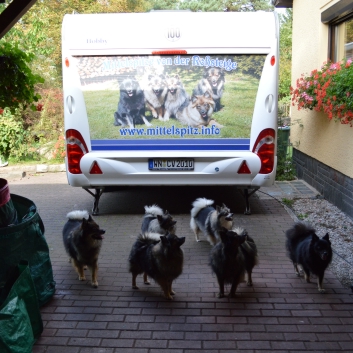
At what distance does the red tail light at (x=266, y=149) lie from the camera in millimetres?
7723

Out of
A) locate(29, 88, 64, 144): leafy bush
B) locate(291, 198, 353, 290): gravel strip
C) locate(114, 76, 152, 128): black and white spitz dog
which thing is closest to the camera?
locate(291, 198, 353, 290): gravel strip

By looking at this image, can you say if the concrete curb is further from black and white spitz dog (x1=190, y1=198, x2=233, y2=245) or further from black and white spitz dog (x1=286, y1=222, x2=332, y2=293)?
black and white spitz dog (x1=286, y1=222, x2=332, y2=293)

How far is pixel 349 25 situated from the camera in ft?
30.6

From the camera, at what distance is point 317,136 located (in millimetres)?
10242

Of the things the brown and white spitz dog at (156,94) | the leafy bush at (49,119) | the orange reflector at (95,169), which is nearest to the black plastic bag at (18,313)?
the orange reflector at (95,169)

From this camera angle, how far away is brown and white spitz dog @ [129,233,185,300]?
4.91 metres

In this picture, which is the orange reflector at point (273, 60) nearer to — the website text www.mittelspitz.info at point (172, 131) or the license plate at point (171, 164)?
the website text www.mittelspitz.info at point (172, 131)

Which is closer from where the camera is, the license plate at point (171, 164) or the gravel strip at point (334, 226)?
the gravel strip at point (334, 226)

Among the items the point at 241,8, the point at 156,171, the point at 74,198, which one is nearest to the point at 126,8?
the point at 241,8

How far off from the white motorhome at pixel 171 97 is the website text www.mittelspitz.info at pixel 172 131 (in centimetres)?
2

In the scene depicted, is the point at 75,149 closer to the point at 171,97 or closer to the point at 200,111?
the point at 171,97

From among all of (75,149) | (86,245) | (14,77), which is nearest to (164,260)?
(86,245)

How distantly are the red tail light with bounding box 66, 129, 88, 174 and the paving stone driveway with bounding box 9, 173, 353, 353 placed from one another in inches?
57.8

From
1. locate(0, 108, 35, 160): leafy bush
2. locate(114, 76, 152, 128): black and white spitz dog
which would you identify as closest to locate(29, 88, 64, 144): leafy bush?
locate(0, 108, 35, 160): leafy bush
